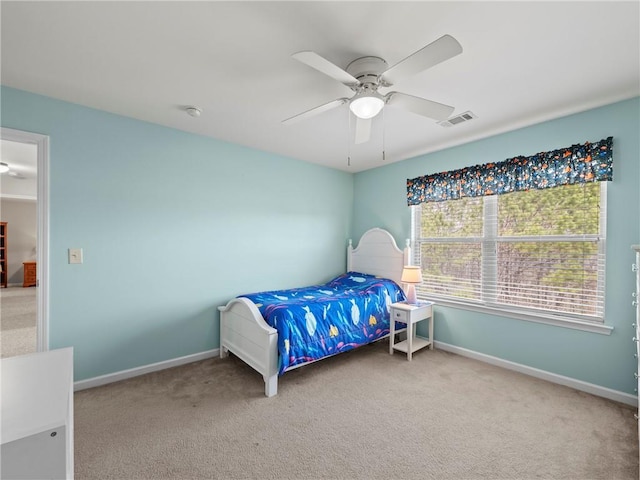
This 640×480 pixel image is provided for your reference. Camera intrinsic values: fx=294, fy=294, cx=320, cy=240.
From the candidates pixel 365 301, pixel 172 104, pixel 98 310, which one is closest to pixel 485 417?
pixel 365 301

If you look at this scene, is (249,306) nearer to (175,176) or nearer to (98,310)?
(98,310)

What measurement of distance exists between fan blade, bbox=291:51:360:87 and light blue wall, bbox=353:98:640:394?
167 centimetres

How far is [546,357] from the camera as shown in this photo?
271cm

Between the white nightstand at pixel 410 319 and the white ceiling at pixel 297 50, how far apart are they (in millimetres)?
1932

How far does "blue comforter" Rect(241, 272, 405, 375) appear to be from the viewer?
2523 mm

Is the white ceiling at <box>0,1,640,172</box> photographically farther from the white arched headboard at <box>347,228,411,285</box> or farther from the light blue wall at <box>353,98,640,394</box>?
the white arched headboard at <box>347,228,411,285</box>

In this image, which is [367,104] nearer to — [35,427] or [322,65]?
[322,65]

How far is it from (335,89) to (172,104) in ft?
4.51

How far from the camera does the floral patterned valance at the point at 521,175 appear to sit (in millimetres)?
2414

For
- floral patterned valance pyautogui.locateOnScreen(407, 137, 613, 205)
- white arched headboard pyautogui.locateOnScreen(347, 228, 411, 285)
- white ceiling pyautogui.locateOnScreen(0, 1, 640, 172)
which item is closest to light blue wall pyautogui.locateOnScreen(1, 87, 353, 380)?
white ceiling pyautogui.locateOnScreen(0, 1, 640, 172)

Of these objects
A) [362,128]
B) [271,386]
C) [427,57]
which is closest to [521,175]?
[362,128]

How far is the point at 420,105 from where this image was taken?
191cm

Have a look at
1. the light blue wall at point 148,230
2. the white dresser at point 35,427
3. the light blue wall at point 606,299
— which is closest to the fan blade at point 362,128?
the light blue wall at point 606,299

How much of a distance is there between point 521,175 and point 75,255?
4.09m
